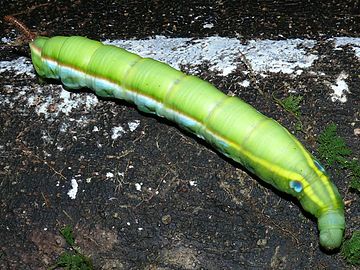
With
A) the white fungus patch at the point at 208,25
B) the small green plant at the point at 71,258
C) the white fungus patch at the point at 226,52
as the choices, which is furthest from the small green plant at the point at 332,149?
the small green plant at the point at 71,258

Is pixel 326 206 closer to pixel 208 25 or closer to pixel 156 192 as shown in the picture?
pixel 156 192

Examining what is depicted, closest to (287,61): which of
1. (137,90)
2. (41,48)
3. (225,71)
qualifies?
(225,71)

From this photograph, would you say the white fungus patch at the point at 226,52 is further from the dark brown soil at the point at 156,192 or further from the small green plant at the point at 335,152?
the small green plant at the point at 335,152

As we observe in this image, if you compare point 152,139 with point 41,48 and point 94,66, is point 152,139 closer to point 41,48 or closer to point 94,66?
point 94,66

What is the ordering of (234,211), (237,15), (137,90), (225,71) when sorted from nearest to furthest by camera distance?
(234,211) < (137,90) < (225,71) < (237,15)

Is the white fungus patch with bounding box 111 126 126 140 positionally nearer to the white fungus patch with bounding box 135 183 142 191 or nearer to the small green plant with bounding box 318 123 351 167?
the white fungus patch with bounding box 135 183 142 191

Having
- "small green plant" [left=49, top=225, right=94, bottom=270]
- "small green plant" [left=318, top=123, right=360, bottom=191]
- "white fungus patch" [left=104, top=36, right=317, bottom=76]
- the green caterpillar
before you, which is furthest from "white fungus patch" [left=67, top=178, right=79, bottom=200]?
"small green plant" [left=318, top=123, right=360, bottom=191]
